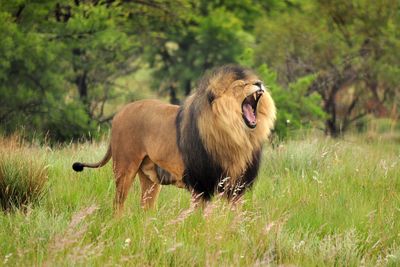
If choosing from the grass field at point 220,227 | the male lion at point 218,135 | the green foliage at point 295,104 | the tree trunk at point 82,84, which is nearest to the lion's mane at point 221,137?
the male lion at point 218,135

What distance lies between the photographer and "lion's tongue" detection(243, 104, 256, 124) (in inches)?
226

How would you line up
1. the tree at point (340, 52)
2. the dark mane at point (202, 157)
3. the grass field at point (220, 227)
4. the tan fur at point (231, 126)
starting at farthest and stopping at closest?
1. the tree at point (340, 52)
2. the dark mane at point (202, 157)
3. the tan fur at point (231, 126)
4. the grass field at point (220, 227)

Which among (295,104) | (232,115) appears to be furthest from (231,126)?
(295,104)

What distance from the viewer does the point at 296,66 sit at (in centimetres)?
1783

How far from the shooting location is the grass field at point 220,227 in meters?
4.59

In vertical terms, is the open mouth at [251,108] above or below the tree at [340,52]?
above

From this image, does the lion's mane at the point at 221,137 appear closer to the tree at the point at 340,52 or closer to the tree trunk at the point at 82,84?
the tree at the point at 340,52

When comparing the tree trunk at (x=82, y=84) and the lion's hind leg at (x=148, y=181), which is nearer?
the lion's hind leg at (x=148, y=181)

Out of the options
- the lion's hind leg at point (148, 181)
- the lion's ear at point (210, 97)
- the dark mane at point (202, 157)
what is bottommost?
the lion's hind leg at point (148, 181)

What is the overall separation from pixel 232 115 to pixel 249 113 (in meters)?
0.17

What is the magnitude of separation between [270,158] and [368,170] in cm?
139

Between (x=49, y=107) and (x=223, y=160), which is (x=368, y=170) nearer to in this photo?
(x=223, y=160)

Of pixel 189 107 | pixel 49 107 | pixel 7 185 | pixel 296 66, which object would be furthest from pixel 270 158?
pixel 296 66

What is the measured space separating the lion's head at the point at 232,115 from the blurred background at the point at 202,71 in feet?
22.1
